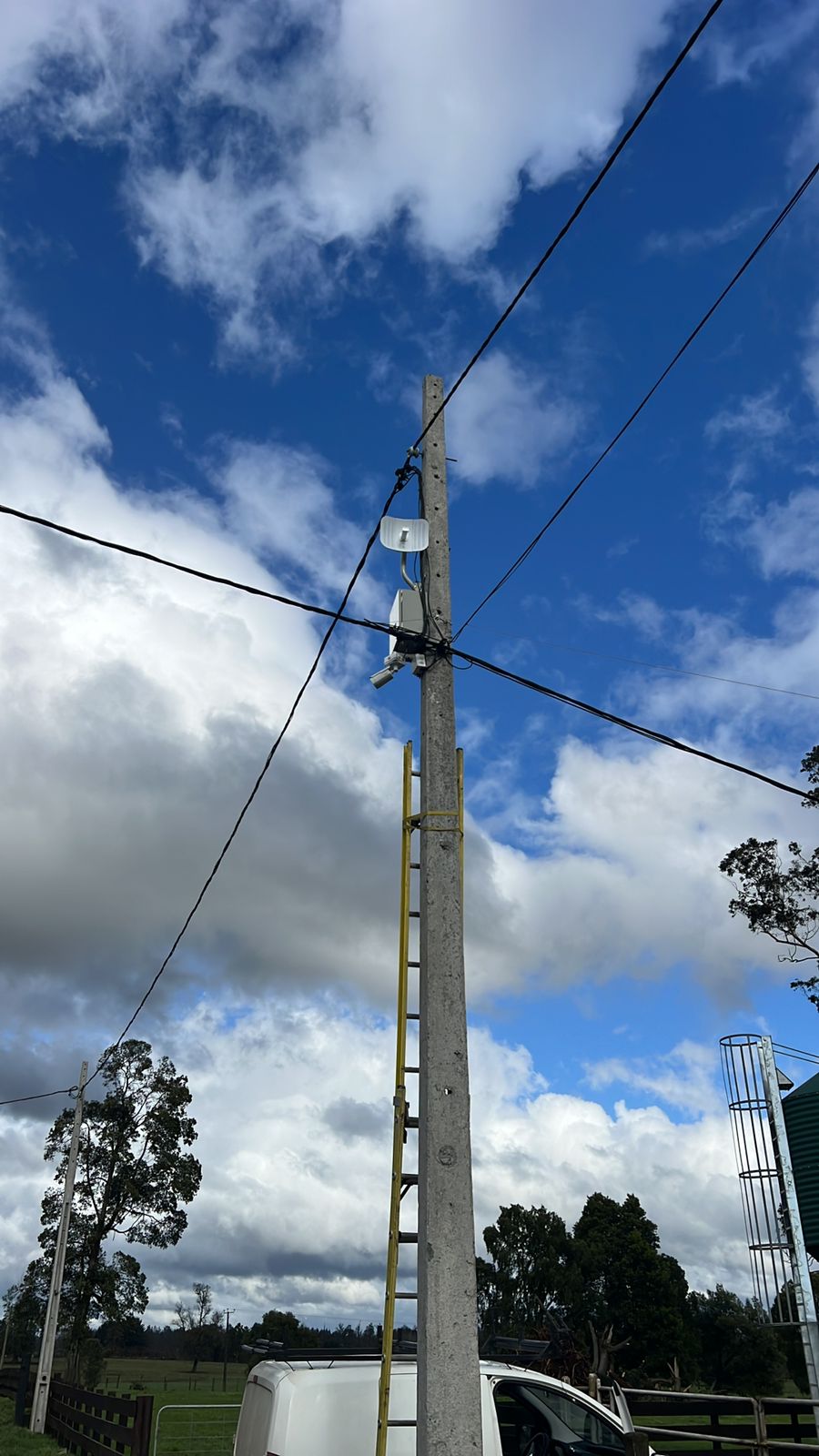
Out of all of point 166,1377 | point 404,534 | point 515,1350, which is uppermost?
point 404,534

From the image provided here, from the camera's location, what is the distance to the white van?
7.96 m

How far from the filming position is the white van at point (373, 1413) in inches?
314

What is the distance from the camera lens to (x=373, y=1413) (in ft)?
26.8

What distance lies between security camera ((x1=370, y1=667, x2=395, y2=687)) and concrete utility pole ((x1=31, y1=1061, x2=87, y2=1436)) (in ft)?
77.0

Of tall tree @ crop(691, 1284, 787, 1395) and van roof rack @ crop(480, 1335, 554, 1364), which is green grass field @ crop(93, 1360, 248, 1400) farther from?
van roof rack @ crop(480, 1335, 554, 1364)

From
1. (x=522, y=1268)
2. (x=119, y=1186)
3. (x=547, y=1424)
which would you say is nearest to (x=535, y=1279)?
(x=522, y=1268)

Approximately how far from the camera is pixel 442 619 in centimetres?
815

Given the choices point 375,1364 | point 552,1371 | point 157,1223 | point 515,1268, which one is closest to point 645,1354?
point 515,1268

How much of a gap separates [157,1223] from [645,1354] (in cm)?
3111

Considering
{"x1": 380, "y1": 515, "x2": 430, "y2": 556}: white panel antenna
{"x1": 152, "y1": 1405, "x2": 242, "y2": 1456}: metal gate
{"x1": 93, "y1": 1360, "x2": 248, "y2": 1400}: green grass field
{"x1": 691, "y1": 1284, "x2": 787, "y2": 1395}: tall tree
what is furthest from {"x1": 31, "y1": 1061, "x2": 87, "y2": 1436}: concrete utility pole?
{"x1": 691, "y1": 1284, "x2": 787, "y2": 1395}: tall tree

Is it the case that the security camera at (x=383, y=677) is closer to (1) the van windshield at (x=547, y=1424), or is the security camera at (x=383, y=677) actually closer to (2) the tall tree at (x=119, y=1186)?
(1) the van windshield at (x=547, y=1424)

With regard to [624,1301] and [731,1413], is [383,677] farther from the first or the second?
[624,1301]

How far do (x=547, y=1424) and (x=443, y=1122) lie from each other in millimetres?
4307

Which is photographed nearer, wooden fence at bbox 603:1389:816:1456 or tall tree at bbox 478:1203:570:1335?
wooden fence at bbox 603:1389:816:1456
